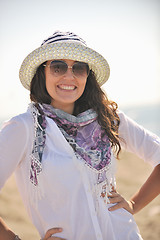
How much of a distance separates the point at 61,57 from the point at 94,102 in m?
0.58

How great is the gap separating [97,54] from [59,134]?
80 centimetres

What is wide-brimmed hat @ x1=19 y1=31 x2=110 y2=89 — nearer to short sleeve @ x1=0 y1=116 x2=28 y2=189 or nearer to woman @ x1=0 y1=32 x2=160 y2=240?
woman @ x1=0 y1=32 x2=160 y2=240

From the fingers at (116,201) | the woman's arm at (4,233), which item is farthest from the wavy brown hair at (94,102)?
the woman's arm at (4,233)

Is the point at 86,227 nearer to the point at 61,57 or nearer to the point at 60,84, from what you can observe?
the point at 60,84

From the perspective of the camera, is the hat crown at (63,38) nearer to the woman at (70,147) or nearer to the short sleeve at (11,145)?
the woman at (70,147)

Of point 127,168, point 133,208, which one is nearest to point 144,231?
point 133,208

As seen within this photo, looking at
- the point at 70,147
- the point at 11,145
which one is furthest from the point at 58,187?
the point at 11,145

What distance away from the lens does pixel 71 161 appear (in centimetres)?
231

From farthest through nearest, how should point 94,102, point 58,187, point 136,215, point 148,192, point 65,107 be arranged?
point 136,215 → point 148,192 → point 94,102 → point 65,107 → point 58,187

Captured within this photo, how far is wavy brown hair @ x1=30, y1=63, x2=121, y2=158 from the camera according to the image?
266 centimetres

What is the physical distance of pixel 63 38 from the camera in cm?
254

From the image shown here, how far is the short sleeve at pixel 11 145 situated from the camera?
82.6 inches

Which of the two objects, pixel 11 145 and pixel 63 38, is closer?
pixel 11 145

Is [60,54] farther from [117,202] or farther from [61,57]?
[117,202]
